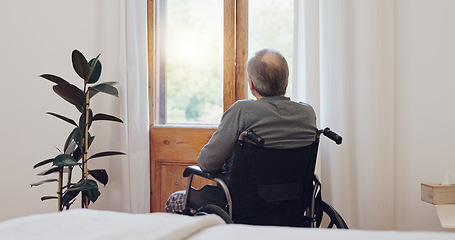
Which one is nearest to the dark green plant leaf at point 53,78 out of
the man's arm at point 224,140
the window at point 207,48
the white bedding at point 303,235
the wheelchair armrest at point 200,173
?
the window at point 207,48

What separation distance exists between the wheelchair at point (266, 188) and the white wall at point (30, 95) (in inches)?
72.4

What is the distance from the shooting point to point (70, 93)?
9.04 ft

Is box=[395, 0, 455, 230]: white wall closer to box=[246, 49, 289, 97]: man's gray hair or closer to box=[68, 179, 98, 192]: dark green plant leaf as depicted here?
box=[246, 49, 289, 97]: man's gray hair

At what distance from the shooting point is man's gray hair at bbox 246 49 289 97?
84.4 inches

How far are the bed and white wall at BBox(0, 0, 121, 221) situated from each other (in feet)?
8.50

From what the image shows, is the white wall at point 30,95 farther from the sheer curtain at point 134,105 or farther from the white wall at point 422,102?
the white wall at point 422,102

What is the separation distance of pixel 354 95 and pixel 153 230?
1.98m

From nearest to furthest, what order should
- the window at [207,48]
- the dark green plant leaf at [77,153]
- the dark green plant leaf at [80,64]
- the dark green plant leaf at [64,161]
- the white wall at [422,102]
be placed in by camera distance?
the white wall at [422,102], the dark green plant leaf at [64,161], the dark green plant leaf at [80,64], the dark green plant leaf at [77,153], the window at [207,48]

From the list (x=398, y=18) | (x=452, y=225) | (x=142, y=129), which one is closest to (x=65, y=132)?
(x=142, y=129)

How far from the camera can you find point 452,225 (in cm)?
177

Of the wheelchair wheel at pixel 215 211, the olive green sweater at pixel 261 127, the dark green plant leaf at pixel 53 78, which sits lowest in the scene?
the wheelchair wheel at pixel 215 211

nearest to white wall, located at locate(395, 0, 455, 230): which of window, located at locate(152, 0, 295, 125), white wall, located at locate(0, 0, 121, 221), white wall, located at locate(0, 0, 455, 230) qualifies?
white wall, located at locate(0, 0, 455, 230)

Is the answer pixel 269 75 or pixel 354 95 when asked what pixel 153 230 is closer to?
pixel 269 75

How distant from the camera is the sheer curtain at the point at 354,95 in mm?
2609
